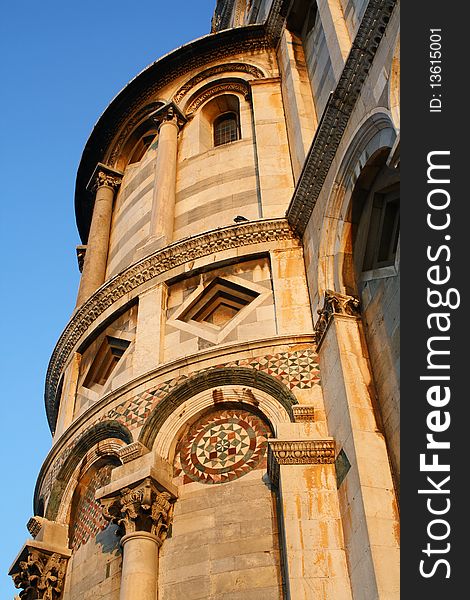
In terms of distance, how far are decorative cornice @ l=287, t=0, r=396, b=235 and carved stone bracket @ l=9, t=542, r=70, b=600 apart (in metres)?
6.19

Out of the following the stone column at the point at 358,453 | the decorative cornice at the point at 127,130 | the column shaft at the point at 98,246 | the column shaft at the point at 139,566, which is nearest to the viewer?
the stone column at the point at 358,453

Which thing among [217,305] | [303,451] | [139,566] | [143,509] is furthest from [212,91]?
[139,566]

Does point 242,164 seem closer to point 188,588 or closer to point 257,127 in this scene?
point 257,127

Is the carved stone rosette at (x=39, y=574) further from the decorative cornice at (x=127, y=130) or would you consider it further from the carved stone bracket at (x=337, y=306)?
the decorative cornice at (x=127, y=130)

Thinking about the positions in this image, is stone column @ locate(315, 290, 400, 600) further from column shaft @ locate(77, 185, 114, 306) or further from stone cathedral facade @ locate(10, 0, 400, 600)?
column shaft @ locate(77, 185, 114, 306)

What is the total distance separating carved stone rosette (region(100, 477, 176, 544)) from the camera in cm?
940

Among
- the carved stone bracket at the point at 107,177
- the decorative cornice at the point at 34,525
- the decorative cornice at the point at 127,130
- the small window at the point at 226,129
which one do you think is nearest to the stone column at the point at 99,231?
the carved stone bracket at the point at 107,177

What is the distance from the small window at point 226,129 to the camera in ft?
55.1

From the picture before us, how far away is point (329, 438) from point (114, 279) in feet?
18.9

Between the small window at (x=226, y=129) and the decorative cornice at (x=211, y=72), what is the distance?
0.99 meters

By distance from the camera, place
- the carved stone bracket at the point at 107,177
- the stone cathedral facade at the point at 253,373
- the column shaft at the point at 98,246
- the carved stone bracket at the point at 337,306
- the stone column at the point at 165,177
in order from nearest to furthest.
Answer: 1. the stone cathedral facade at the point at 253,373
2. the carved stone bracket at the point at 337,306
3. the stone column at the point at 165,177
4. the column shaft at the point at 98,246
5. the carved stone bracket at the point at 107,177

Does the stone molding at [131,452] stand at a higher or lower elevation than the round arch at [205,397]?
lower

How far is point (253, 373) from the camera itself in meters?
10.5

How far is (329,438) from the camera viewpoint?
9164mm
